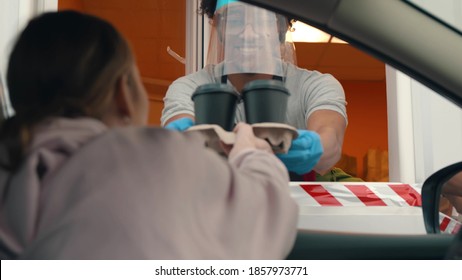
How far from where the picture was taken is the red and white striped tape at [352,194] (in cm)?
226

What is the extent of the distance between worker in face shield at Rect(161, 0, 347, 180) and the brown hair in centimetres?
136

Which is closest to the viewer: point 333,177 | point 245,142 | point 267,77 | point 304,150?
point 245,142

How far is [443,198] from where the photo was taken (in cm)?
102

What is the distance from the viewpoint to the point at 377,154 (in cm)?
521

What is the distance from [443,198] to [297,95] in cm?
132

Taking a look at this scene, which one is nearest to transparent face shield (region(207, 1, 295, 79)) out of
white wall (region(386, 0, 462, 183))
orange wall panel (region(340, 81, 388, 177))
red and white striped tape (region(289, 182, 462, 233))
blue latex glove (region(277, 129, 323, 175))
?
red and white striped tape (region(289, 182, 462, 233))

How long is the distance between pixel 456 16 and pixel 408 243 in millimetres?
1938

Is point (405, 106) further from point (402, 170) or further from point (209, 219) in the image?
point (209, 219)

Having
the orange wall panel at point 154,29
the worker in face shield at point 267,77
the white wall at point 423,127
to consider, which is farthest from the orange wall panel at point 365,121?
the worker in face shield at point 267,77

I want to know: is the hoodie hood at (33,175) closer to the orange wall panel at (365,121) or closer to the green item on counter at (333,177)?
the green item on counter at (333,177)

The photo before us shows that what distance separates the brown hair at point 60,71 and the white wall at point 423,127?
2.02m

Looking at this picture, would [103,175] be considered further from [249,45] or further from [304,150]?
[249,45]

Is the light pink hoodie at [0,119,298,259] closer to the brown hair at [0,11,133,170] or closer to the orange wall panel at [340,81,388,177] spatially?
the brown hair at [0,11,133,170]

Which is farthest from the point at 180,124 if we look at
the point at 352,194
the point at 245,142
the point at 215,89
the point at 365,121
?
the point at 365,121
